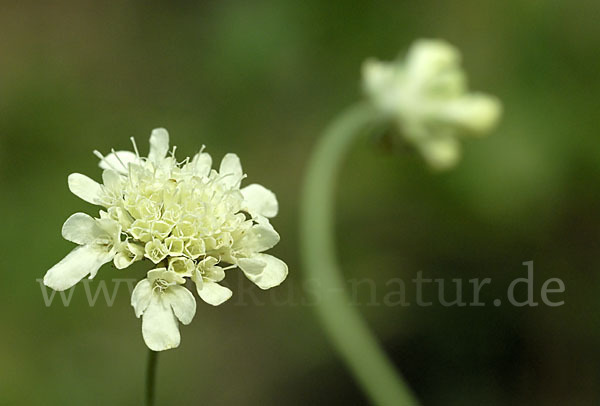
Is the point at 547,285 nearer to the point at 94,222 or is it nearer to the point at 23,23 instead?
the point at 94,222

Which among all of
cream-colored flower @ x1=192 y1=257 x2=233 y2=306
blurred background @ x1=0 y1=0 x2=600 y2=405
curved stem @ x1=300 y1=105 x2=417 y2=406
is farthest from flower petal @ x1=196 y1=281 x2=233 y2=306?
blurred background @ x1=0 y1=0 x2=600 y2=405

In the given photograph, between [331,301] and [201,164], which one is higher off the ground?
[331,301]

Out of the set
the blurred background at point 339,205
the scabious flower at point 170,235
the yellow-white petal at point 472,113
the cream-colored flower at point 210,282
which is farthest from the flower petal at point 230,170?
the blurred background at point 339,205

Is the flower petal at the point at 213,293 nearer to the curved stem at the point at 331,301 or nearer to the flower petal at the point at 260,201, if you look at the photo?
the flower petal at the point at 260,201

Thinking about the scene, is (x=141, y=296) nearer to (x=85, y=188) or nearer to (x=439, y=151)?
(x=85, y=188)

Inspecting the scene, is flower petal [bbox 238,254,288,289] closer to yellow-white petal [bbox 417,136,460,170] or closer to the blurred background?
yellow-white petal [bbox 417,136,460,170]

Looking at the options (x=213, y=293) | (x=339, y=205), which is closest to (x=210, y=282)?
(x=213, y=293)

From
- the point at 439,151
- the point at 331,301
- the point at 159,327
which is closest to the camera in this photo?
the point at 159,327

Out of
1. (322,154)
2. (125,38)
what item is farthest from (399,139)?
(125,38)
